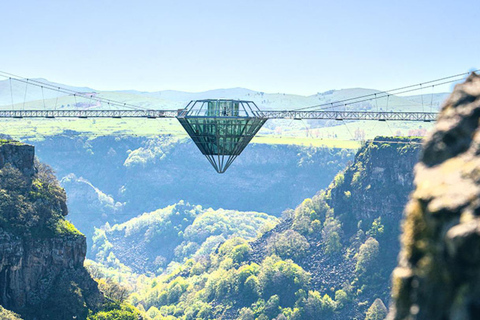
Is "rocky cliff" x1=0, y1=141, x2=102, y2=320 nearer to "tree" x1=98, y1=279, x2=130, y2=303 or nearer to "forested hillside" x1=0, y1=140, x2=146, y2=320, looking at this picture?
"forested hillside" x1=0, y1=140, x2=146, y2=320

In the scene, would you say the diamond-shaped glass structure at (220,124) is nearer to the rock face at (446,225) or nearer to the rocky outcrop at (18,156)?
the rocky outcrop at (18,156)

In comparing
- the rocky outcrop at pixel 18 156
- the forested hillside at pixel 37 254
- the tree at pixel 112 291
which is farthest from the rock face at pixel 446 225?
the tree at pixel 112 291

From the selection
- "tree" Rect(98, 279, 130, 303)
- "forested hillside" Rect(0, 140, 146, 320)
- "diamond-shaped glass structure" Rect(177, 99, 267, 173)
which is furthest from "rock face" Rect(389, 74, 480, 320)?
"tree" Rect(98, 279, 130, 303)

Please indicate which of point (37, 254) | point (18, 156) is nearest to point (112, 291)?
point (37, 254)

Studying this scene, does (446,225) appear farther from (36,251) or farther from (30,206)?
(30,206)

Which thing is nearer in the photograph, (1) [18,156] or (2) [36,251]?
(2) [36,251]
